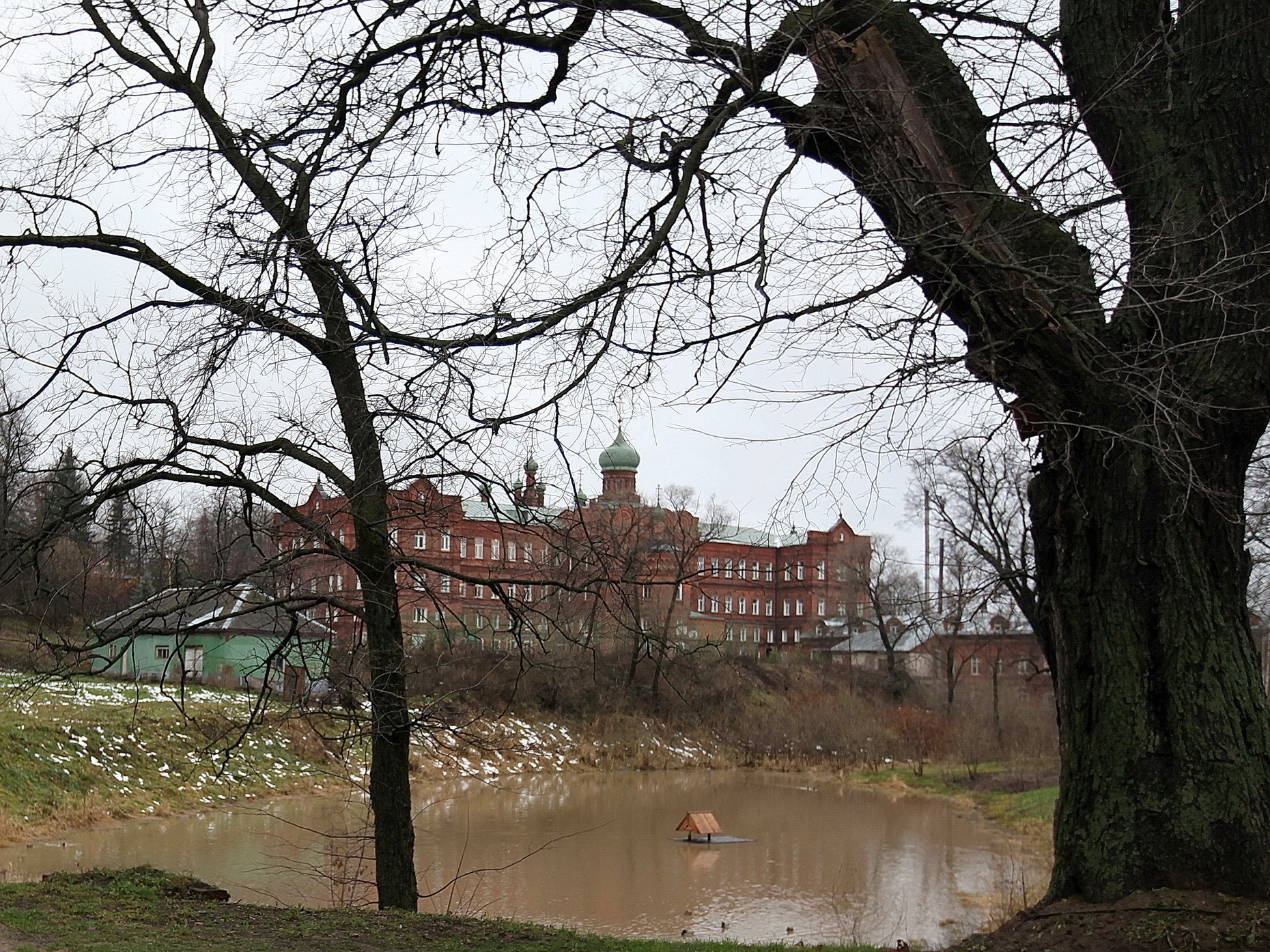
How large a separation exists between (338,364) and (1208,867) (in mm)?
5427

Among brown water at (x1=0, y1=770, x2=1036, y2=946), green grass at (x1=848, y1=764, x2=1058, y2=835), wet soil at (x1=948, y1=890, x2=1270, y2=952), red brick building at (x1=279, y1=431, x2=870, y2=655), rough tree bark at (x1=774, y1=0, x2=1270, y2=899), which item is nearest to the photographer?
wet soil at (x1=948, y1=890, x2=1270, y2=952)

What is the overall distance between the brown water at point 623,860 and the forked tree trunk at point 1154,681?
6.48 m

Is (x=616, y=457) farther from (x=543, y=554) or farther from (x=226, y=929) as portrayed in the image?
(x=226, y=929)

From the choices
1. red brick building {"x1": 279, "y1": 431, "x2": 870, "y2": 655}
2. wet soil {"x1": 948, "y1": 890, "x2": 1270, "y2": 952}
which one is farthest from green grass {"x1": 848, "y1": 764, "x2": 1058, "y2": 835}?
wet soil {"x1": 948, "y1": 890, "x2": 1270, "y2": 952}

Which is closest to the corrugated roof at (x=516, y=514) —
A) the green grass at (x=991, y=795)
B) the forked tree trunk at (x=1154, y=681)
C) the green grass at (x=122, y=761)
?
the forked tree trunk at (x=1154, y=681)

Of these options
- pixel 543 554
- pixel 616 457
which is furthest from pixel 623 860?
pixel 616 457

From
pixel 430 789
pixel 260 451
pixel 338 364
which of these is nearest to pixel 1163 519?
pixel 338 364

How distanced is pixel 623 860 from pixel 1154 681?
15.5 m

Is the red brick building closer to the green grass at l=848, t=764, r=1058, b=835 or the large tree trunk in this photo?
the large tree trunk

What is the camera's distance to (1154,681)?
5.95 meters

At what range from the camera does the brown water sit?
15.1 meters

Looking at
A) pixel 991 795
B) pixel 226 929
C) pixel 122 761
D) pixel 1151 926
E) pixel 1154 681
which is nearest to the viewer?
pixel 1151 926

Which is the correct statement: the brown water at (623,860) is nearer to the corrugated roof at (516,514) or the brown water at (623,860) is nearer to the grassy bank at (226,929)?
the grassy bank at (226,929)

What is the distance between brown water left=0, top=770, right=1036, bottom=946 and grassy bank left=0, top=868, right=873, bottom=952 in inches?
75.9
